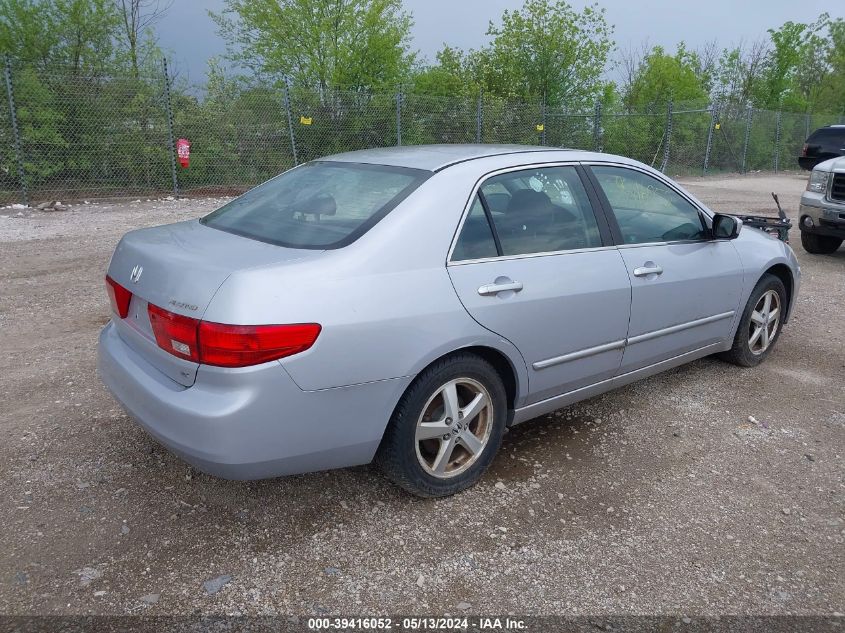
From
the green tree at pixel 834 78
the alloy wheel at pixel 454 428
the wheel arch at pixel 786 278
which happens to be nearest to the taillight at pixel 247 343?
the alloy wheel at pixel 454 428

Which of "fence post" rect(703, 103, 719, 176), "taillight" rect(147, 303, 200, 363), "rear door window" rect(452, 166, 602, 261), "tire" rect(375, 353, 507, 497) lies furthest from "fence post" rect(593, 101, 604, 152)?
"taillight" rect(147, 303, 200, 363)

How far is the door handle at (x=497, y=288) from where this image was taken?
9.77 feet

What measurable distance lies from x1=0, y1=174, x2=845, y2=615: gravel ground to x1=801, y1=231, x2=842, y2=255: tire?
5624mm

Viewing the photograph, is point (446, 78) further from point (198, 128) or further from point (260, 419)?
point (260, 419)

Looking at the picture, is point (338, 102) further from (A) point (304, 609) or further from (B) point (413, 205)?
(A) point (304, 609)

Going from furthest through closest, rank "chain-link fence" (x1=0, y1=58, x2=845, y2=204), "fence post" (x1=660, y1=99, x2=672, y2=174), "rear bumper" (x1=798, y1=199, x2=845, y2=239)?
1. "fence post" (x1=660, y1=99, x2=672, y2=174)
2. "chain-link fence" (x1=0, y1=58, x2=845, y2=204)
3. "rear bumper" (x1=798, y1=199, x2=845, y2=239)

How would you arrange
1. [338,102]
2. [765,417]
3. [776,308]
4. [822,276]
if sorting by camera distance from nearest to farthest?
[765,417] < [776,308] < [822,276] < [338,102]

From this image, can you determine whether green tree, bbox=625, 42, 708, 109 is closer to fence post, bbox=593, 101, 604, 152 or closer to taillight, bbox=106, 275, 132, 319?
fence post, bbox=593, 101, 604, 152

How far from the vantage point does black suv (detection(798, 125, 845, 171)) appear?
13.5 meters

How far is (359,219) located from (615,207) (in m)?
1.58

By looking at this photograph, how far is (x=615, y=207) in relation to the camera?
377 centimetres

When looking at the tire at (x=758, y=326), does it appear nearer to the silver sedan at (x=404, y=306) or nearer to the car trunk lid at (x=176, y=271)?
the silver sedan at (x=404, y=306)

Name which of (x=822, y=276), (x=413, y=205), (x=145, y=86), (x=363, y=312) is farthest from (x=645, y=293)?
(x=145, y=86)

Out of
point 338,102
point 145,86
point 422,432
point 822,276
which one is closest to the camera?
point 422,432
